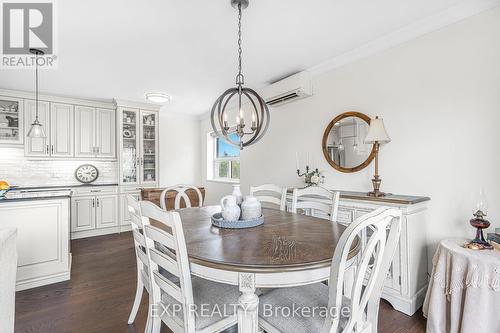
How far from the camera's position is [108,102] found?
15.4ft

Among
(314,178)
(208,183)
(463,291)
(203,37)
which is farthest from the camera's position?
(208,183)

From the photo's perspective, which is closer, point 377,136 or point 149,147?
point 377,136

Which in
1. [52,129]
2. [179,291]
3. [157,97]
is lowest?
[179,291]

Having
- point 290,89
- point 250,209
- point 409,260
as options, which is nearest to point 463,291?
point 409,260

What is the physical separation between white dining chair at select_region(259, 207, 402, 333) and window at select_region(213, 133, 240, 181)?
379 centimetres

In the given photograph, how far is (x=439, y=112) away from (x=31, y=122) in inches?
220

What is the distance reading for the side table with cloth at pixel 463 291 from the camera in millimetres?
1465

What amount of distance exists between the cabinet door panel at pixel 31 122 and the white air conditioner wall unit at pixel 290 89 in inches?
146

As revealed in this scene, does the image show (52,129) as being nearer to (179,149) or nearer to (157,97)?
(157,97)

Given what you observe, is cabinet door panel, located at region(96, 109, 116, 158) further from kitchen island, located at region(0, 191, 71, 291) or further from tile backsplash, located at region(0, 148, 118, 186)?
kitchen island, located at region(0, 191, 71, 291)

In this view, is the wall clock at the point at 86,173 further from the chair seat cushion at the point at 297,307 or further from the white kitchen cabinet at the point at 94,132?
the chair seat cushion at the point at 297,307

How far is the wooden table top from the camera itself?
107 cm

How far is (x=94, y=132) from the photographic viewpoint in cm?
456

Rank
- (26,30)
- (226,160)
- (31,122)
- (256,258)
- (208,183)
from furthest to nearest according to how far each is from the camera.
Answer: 1. (208,183)
2. (226,160)
3. (31,122)
4. (26,30)
5. (256,258)
